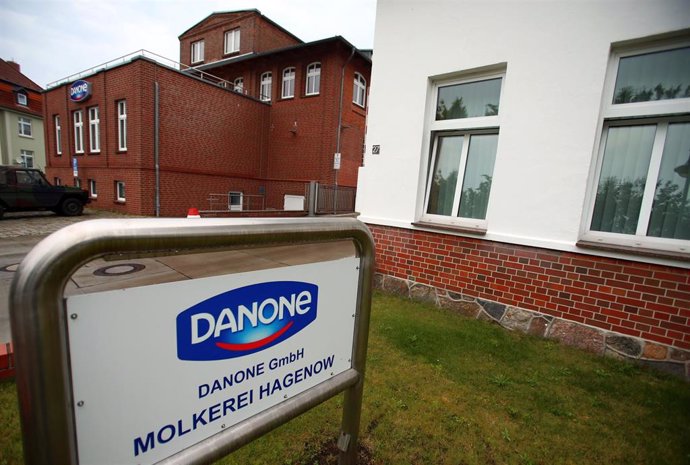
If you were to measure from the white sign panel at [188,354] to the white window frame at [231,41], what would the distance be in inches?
973

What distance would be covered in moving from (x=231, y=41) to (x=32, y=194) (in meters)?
16.1

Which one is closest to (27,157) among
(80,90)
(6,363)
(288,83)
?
(80,90)

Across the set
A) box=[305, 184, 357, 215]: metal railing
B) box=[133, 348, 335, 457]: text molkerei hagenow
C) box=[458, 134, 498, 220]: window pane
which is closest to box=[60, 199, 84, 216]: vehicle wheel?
box=[305, 184, 357, 215]: metal railing

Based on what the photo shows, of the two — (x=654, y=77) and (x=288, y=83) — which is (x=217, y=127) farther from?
(x=654, y=77)

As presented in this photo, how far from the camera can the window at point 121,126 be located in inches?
555

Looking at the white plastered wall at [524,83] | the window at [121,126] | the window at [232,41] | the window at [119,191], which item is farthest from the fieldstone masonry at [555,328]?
the window at [232,41]

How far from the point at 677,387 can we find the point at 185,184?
16.5 metres

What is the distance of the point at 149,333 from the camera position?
89 cm

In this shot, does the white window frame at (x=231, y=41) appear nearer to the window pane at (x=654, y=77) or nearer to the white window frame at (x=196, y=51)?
the white window frame at (x=196, y=51)

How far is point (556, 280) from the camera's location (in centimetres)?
359

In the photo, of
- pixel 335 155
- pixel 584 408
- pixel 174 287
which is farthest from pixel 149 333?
pixel 335 155

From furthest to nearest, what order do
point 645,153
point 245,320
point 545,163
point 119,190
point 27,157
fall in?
point 27,157 → point 119,190 → point 545,163 → point 645,153 → point 245,320

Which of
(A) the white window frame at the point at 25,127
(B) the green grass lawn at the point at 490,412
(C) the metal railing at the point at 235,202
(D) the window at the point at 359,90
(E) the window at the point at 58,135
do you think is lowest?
(B) the green grass lawn at the point at 490,412

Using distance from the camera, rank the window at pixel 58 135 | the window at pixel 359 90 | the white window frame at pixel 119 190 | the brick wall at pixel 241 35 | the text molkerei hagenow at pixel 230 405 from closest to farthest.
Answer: the text molkerei hagenow at pixel 230 405
the white window frame at pixel 119 190
the window at pixel 359 90
the window at pixel 58 135
the brick wall at pixel 241 35
